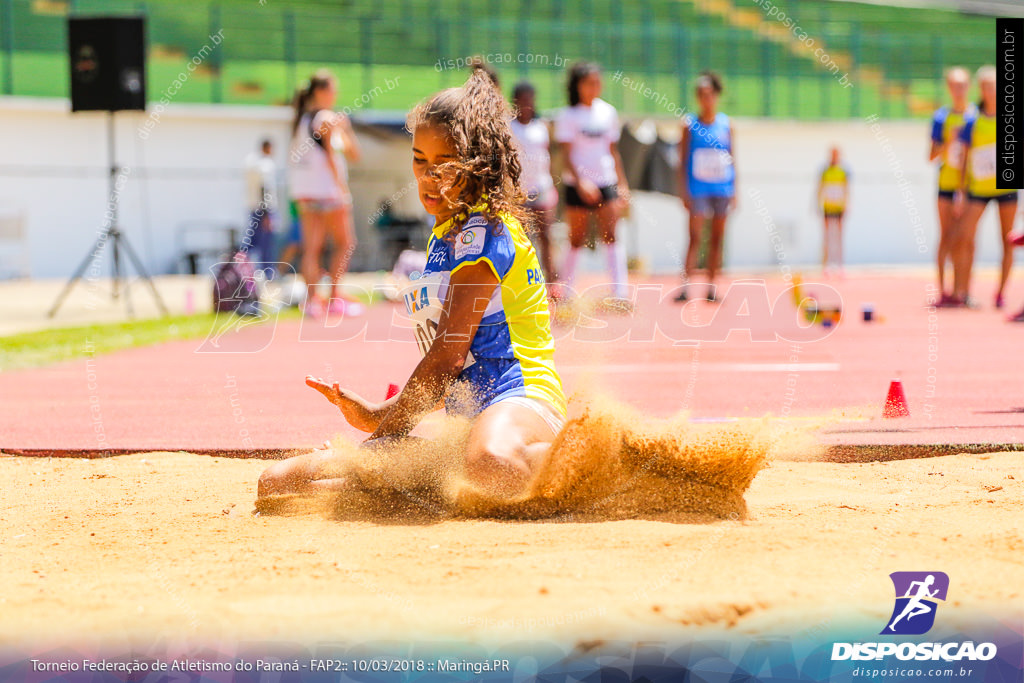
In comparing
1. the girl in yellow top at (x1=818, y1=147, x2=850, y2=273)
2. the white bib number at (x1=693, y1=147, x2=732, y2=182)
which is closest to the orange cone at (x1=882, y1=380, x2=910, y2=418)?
the white bib number at (x1=693, y1=147, x2=732, y2=182)

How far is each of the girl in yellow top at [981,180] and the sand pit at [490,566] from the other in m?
7.77

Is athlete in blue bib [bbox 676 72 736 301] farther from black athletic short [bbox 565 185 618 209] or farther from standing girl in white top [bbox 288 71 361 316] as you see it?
standing girl in white top [bbox 288 71 361 316]

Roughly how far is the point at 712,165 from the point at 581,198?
1992 millimetres

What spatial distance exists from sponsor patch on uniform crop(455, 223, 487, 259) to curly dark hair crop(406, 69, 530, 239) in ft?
0.19

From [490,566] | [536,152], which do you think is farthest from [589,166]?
[490,566]

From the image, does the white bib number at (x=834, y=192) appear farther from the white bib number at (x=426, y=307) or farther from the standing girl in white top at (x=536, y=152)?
the white bib number at (x=426, y=307)

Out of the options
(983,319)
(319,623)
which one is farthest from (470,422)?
(983,319)

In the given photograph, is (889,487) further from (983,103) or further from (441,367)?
(983,103)

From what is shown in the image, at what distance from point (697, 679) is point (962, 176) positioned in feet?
33.4

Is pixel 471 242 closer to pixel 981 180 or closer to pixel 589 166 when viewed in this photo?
pixel 589 166

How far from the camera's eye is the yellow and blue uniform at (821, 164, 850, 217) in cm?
2072

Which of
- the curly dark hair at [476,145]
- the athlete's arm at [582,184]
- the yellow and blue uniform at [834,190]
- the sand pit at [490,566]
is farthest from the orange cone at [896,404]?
the yellow and blue uniform at [834,190]

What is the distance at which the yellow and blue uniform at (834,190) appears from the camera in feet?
68.0

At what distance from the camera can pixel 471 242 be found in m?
3.72
